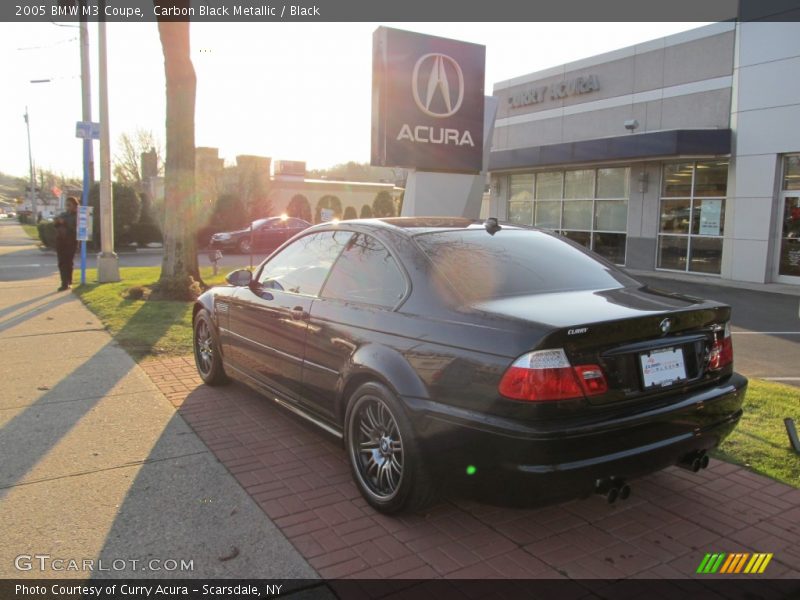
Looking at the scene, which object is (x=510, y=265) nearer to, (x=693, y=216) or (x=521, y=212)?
(x=693, y=216)

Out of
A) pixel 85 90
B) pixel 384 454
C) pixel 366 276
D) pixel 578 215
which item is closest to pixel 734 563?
pixel 384 454

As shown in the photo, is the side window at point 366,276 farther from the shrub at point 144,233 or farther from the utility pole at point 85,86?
the shrub at point 144,233

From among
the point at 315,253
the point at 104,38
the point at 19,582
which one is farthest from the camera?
the point at 104,38

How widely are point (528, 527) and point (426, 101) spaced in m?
8.98

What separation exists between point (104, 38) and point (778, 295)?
15589mm

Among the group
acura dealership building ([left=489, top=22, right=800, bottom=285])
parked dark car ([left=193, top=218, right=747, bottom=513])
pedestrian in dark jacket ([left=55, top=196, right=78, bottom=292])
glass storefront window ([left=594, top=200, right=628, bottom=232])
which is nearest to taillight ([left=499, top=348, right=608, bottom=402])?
parked dark car ([left=193, top=218, right=747, bottom=513])

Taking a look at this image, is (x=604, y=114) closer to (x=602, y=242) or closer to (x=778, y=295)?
(x=602, y=242)

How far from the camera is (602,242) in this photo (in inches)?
795

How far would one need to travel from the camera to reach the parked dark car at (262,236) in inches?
955

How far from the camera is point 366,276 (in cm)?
395

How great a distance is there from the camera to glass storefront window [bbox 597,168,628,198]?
755 inches

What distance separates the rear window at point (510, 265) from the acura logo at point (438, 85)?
7309 mm

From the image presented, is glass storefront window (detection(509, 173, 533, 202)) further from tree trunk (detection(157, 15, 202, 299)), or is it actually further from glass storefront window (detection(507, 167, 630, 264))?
tree trunk (detection(157, 15, 202, 299))

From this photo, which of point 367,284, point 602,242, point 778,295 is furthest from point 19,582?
point 602,242
